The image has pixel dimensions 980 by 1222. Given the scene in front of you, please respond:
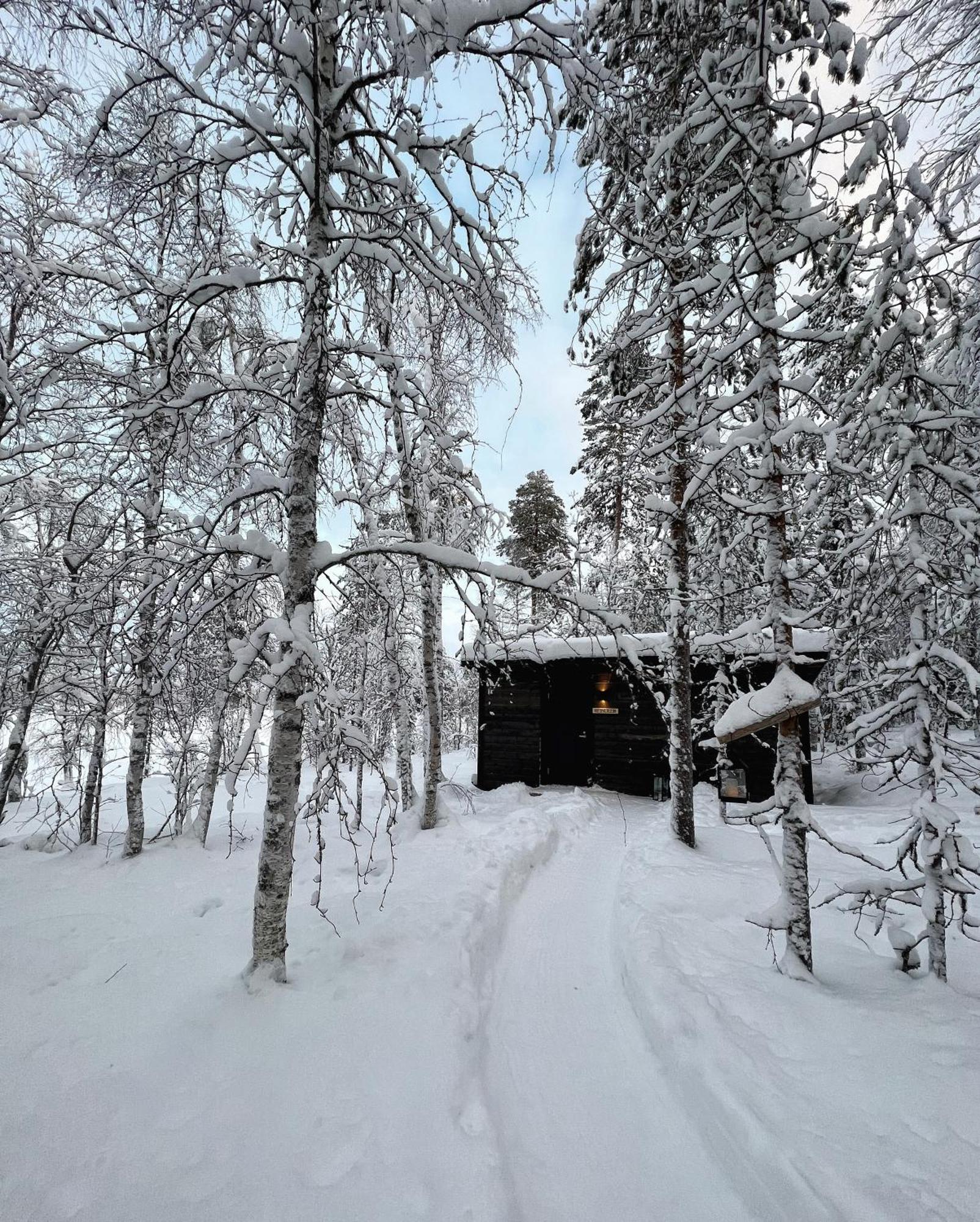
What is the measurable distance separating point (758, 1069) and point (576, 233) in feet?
25.2

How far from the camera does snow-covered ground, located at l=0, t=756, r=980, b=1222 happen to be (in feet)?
7.38

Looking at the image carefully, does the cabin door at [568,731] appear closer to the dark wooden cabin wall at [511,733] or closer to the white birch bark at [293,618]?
the dark wooden cabin wall at [511,733]

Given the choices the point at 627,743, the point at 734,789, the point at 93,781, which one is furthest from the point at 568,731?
the point at 93,781

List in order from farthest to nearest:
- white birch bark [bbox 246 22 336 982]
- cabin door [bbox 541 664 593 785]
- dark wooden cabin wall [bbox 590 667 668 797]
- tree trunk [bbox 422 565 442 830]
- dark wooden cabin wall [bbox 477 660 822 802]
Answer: cabin door [bbox 541 664 593 785] → dark wooden cabin wall [bbox 590 667 668 797] → dark wooden cabin wall [bbox 477 660 822 802] → tree trunk [bbox 422 565 442 830] → white birch bark [bbox 246 22 336 982]

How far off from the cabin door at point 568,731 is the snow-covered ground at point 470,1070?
35.3 feet

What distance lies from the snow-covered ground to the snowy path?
0.05 feet

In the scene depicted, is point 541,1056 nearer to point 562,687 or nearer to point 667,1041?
point 667,1041

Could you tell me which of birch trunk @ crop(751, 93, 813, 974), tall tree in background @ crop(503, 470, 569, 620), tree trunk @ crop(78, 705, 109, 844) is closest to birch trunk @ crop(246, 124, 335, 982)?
birch trunk @ crop(751, 93, 813, 974)

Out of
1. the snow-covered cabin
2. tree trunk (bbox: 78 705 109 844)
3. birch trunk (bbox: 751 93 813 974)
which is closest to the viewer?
birch trunk (bbox: 751 93 813 974)

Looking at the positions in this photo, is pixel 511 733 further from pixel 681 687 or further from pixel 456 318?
pixel 456 318

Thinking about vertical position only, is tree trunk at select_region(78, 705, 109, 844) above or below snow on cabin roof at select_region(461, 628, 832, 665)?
below

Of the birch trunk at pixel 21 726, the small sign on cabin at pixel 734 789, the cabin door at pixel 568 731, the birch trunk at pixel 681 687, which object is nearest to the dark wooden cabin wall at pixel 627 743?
the cabin door at pixel 568 731

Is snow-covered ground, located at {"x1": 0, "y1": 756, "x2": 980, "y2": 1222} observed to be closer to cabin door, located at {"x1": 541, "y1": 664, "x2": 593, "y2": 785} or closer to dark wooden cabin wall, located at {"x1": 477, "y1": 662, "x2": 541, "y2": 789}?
dark wooden cabin wall, located at {"x1": 477, "y1": 662, "x2": 541, "y2": 789}

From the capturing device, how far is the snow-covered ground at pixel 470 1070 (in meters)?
2.25
